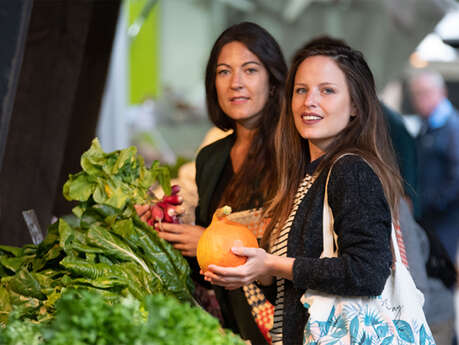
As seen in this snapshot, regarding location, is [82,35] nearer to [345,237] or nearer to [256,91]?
[256,91]

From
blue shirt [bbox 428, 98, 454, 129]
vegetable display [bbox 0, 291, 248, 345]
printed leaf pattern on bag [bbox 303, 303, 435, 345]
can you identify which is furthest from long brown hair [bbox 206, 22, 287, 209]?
blue shirt [bbox 428, 98, 454, 129]

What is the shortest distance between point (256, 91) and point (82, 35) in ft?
2.79

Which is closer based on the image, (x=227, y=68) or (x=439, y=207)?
(x=227, y=68)

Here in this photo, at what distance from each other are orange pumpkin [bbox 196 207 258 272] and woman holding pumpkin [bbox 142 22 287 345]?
395mm

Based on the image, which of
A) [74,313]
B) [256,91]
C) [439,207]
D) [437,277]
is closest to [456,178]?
[439,207]

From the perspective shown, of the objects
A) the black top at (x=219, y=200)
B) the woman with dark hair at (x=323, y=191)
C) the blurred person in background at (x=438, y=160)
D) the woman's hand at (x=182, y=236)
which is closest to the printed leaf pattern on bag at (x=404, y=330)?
the woman with dark hair at (x=323, y=191)

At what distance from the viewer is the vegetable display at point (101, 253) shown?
6.63 feet

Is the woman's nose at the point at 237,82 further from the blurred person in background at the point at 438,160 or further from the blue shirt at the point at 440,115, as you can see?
the blue shirt at the point at 440,115

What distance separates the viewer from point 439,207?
5590 mm

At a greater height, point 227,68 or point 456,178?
point 227,68

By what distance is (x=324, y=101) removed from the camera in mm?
2043

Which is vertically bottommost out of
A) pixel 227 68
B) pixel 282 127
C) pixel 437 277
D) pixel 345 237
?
pixel 437 277

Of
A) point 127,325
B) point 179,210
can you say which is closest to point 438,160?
point 179,210

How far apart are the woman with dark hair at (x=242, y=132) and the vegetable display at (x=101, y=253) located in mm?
156
